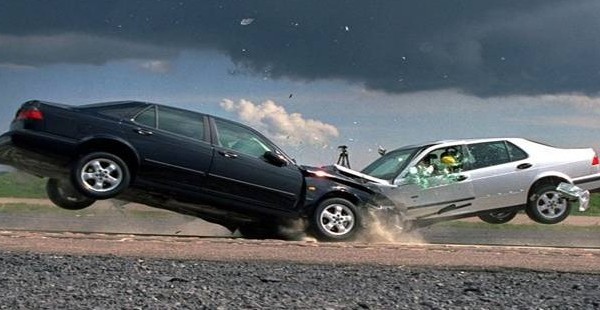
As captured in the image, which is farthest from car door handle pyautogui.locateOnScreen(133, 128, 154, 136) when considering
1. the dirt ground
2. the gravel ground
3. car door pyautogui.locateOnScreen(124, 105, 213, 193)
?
the gravel ground

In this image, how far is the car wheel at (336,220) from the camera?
11664 mm

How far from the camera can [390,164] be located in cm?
1381

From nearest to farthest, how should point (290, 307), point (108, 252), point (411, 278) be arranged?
point (290, 307) < point (411, 278) < point (108, 252)

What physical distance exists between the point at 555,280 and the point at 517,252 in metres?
2.26

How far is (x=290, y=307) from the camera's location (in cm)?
625

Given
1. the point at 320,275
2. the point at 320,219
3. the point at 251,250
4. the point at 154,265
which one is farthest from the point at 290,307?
the point at 320,219

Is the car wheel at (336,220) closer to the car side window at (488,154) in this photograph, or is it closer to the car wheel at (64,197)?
the car side window at (488,154)

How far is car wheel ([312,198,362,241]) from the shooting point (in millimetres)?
11664

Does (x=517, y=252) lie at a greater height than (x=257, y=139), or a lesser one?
lesser

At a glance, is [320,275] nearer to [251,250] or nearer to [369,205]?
[251,250]

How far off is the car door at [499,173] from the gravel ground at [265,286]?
201 inches

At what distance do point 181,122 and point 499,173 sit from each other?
4997 millimetres

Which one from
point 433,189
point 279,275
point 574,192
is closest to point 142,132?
point 279,275

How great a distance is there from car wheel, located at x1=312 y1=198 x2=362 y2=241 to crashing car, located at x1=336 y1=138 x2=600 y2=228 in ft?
4.21
